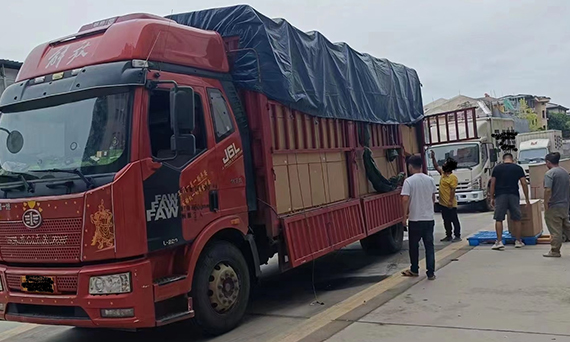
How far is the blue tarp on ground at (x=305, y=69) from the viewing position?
674 centimetres

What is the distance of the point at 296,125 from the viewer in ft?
25.1

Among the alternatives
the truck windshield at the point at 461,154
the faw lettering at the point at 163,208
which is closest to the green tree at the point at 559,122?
the truck windshield at the point at 461,154

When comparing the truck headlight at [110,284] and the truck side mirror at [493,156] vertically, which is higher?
the truck side mirror at [493,156]

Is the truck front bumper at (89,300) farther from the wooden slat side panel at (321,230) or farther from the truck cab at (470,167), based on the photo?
the truck cab at (470,167)

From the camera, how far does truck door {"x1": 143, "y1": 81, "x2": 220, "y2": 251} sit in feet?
17.3

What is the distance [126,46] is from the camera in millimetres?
5457

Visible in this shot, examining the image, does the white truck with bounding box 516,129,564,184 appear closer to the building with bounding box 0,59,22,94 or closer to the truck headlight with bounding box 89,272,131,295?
the building with bounding box 0,59,22,94

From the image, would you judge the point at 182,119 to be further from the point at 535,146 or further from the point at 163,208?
the point at 535,146

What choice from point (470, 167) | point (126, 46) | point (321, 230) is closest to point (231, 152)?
point (126, 46)

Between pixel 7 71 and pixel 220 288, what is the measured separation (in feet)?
52.9

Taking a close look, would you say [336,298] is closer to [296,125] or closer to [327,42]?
[296,125]

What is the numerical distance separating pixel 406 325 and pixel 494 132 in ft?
49.0

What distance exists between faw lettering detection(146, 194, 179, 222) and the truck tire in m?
5.87

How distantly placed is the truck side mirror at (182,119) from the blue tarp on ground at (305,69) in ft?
4.63
